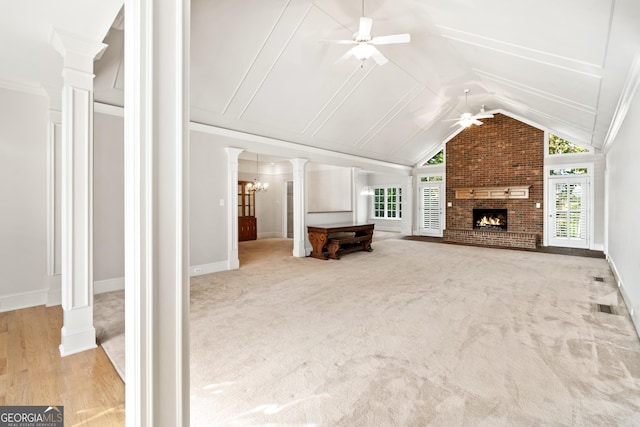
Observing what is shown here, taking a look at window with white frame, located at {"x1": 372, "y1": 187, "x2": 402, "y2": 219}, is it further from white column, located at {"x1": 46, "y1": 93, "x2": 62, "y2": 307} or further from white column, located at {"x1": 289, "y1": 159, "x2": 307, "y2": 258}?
white column, located at {"x1": 46, "y1": 93, "x2": 62, "y2": 307}

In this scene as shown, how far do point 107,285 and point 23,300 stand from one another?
882 mm

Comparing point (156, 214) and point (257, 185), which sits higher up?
point (257, 185)

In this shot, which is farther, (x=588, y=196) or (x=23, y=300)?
(x=588, y=196)

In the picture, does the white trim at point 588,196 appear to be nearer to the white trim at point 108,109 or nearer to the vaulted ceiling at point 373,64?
the vaulted ceiling at point 373,64

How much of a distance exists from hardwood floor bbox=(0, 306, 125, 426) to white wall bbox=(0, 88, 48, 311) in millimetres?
956

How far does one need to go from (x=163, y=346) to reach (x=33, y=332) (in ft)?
10.1

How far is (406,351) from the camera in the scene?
2637mm

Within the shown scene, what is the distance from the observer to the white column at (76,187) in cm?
256

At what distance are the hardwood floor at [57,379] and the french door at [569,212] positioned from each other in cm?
Result: 1029

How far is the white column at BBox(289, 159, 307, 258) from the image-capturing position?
7168 millimetres

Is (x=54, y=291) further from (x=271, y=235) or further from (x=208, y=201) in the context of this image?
(x=271, y=235)

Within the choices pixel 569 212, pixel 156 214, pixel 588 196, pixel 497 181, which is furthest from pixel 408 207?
pixel 156 214

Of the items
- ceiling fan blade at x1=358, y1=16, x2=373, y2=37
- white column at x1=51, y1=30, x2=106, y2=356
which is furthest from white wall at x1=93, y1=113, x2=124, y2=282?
ceiling fan blade at x1=358, y1=16, x2=373, y2=37

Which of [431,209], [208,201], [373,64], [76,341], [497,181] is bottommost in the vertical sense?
[76,341]
